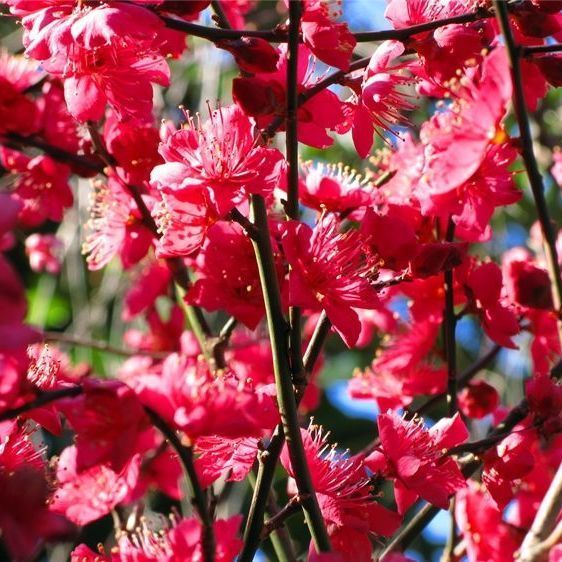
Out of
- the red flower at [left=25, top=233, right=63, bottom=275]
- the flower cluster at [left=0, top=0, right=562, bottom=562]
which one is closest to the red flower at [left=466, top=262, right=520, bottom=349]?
the flower cluster at [left=0, top=0, right=562, bottom=562]

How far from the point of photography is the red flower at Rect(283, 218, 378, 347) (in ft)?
3.58

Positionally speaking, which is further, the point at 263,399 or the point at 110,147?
the point at 110,147

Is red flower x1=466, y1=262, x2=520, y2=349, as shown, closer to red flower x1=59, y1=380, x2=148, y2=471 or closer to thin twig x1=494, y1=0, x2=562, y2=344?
thin twig x1=494, y1=0, x2=562, y2=344

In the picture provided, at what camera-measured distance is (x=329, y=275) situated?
1.13 meters

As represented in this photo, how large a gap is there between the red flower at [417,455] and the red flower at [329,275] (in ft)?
0.39

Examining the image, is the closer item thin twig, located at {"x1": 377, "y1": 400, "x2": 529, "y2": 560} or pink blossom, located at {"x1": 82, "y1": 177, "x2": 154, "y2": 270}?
thin twig, located at {"x1": 377, "y1": 400, "x2": 529, "y2": 560}

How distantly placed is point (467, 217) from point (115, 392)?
0.54 meters

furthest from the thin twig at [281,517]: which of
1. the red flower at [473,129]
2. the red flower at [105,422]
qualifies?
the red flower at [473,129]

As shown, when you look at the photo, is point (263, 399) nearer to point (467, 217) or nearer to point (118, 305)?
point (467, 217)

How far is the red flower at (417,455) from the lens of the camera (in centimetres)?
111

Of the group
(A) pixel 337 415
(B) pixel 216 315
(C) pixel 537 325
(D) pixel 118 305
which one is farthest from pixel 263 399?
(A) pixel 337 415

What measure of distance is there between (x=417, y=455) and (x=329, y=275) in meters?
0.21

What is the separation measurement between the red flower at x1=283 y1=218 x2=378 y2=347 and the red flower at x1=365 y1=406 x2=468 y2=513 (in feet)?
0.39

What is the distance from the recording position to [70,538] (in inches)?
31.0
